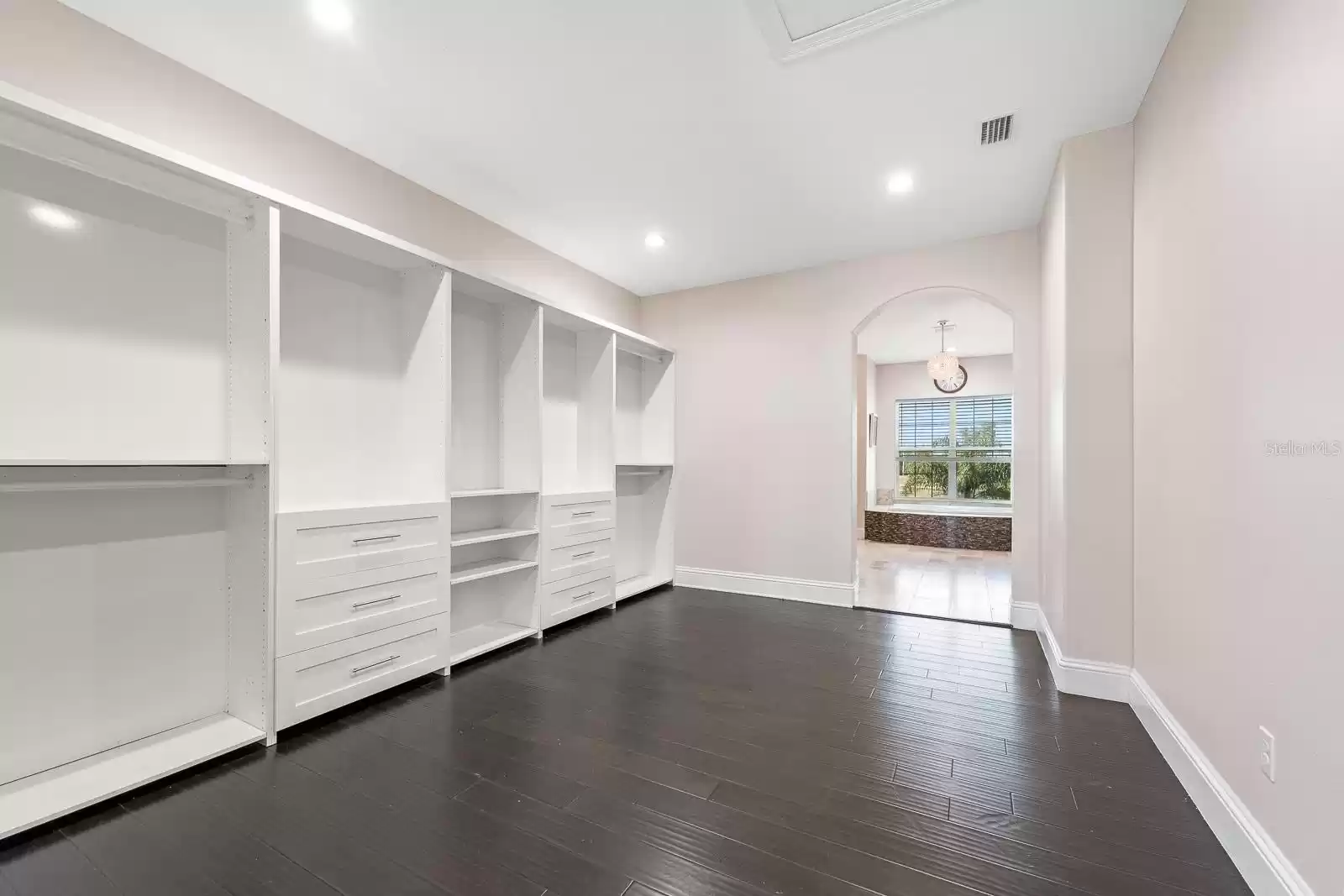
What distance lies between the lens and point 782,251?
13.9ft

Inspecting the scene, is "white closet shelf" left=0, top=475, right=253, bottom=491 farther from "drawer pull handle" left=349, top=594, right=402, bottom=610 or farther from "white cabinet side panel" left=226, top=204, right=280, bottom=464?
"drawer pull handle" left=349, top=594, right=402, bottom=610

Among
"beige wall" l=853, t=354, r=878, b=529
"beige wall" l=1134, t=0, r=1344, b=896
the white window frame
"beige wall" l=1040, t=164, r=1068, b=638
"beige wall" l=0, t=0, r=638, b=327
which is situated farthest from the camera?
the white window frame

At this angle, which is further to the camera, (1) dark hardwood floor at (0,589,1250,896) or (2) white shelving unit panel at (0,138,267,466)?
(2) white shelving unit panel at (0,138,267,466)

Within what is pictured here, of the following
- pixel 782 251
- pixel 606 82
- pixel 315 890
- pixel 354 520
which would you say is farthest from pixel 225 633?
pixel 782 251

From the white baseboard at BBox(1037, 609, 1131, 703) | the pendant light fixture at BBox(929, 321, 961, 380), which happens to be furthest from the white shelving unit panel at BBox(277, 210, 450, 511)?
the pendant light fixture at BBox(929, 321, 961, 380)

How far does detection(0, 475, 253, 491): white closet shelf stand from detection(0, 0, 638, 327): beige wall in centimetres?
133

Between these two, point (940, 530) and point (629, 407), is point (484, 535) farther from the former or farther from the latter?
point (940, 530)

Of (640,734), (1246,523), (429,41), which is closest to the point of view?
(1246,523)

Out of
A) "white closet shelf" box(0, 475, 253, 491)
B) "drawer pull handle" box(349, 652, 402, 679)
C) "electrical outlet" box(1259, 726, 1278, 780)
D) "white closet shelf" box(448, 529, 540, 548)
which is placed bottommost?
"drawer pull handle" box(349, 652, 402, 679)

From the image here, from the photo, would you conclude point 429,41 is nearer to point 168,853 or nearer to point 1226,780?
point 168,853

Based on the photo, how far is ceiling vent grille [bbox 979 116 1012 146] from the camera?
8.53ft

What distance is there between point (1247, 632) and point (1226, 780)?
485 millimetres

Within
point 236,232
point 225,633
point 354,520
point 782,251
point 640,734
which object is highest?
point 782,251

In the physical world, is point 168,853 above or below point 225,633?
below
